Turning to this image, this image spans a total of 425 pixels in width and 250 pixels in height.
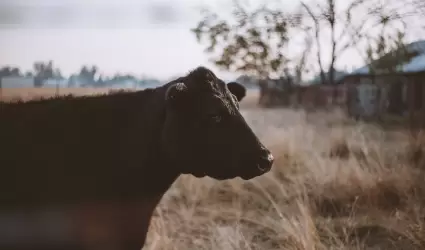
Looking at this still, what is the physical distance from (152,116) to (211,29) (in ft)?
1.26

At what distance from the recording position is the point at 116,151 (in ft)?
4.35

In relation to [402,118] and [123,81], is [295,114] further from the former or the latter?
[123,81]

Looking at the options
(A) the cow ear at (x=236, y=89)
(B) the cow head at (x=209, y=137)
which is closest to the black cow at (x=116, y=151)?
(B) the cow head at (x=209, y=137)

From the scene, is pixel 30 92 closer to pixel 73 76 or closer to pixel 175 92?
pixel 73 76

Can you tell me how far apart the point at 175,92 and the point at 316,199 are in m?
1.11

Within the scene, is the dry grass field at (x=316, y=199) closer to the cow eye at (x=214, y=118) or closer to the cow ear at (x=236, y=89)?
the cow ear at (x=236, y=89)

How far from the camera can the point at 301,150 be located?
89.6 inches

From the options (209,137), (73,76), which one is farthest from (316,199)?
A: (73,76)

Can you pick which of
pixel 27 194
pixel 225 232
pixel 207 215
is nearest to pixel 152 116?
pixel 27 194

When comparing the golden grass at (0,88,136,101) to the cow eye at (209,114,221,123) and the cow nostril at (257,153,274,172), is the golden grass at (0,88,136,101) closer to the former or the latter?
the cow eye at (209,114,221,123)

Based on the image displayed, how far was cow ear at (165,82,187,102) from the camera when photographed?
1.27 m

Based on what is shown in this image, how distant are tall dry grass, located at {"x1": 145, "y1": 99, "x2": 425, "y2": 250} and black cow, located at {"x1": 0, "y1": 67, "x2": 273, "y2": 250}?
42 cm

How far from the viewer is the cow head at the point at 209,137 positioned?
4.21 feet

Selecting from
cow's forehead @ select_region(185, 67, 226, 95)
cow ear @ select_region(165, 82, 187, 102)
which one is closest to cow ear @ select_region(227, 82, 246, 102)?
cow's forehead @ select_region(185, 67, 226, 95)
